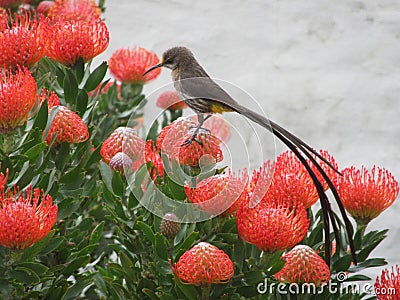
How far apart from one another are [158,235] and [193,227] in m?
0.05

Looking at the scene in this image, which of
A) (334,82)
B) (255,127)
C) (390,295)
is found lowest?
(334,82)

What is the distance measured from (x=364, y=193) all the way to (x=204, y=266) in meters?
0.21

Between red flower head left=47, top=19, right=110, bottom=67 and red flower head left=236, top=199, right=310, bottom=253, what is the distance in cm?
27

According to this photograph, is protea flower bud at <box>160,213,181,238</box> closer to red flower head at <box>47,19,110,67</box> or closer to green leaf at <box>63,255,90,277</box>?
green leaf at <box>63,255,90,277</box>

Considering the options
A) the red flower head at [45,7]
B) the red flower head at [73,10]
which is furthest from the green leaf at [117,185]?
the red flower head at [45,7]

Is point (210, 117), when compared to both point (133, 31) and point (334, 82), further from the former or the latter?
point (133, 31)

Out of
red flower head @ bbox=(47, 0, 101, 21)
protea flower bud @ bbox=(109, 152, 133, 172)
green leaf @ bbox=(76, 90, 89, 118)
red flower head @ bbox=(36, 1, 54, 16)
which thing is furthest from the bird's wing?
red flower head @ bbox=(36, 1, 54, 16)

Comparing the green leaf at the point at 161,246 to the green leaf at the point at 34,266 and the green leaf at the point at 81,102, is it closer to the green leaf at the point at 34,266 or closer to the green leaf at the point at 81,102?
the green leaf at the point at 34,266

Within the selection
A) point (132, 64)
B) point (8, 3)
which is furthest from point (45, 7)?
point (132, 64)

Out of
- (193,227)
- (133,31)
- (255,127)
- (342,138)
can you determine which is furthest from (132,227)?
(133,31)

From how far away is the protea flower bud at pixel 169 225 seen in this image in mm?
707

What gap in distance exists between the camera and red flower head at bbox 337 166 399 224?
2.51ft

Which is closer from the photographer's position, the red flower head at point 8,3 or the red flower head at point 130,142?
the red flower head at point 130,142

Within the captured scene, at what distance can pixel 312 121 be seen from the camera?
180cm
